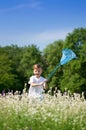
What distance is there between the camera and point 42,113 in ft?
32.2

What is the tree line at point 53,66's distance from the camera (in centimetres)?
5288

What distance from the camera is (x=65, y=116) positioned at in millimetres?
9664

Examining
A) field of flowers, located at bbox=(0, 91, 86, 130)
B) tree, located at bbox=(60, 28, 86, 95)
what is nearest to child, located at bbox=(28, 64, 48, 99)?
field of flowers, located at bbox=(0, 91, 86, 130)

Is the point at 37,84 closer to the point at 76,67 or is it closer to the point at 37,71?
the point at 37,71

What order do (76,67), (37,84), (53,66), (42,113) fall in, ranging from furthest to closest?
(53,66) → (76,67) → (37,84) → (42,113)

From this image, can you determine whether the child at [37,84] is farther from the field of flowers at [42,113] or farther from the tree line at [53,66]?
the tree line at [53,66]

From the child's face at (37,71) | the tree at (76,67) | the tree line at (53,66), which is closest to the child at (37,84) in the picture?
the child's face at (37,71)

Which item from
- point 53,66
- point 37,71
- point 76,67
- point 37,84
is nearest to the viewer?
point 37,84

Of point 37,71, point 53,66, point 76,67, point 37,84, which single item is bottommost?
point 37,84

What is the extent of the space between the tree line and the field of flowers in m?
38.4

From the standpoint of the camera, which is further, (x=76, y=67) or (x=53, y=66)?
(x=53, y=66)

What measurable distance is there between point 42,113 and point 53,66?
5035 centimetres

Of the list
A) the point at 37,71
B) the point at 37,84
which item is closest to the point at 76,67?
the point at 37,71

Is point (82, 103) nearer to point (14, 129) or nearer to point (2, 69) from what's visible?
point (14, 129)
